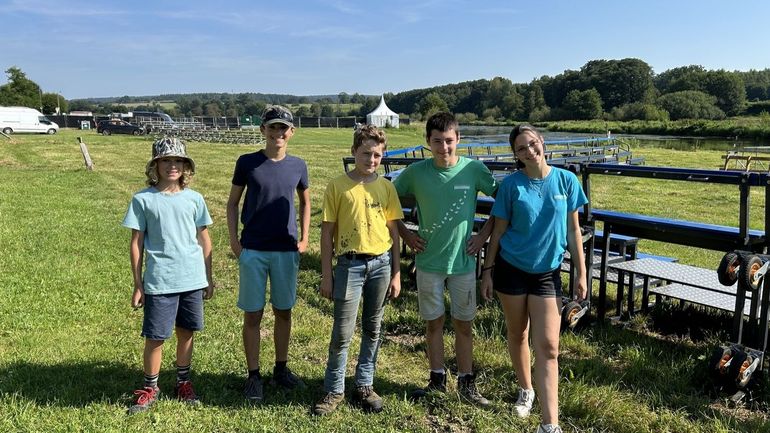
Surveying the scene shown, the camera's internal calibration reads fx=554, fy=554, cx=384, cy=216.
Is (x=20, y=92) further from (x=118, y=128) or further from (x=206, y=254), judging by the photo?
(x=206, y=254)

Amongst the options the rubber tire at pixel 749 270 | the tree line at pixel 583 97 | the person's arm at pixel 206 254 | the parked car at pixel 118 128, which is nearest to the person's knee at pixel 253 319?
the person's arm at pixel 206 254

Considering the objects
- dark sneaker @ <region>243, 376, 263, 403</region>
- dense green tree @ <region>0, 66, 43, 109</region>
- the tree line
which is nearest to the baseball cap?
dark sneaker @ <region>243, 376, 263, 403</region>

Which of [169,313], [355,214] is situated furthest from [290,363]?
[355,214]

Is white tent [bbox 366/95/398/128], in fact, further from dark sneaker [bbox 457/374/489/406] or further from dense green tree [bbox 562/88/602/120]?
dark sneaker [bbox 457/374/489/406]

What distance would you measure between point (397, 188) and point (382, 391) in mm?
1299

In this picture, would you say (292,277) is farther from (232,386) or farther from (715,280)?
(715,280)

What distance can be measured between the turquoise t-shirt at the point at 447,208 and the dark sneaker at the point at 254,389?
125 cm

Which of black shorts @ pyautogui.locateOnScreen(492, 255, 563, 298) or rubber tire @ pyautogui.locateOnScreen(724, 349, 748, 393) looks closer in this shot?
black shorts @ pyautogui.locateOnScreen(492, 255, 563, 298)

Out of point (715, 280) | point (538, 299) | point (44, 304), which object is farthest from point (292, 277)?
point (715, 280)

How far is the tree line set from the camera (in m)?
87.1

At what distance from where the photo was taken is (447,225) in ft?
10.6

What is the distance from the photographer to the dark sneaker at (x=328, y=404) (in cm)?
321

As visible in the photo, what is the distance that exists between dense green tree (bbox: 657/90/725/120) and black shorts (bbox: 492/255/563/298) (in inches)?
3805

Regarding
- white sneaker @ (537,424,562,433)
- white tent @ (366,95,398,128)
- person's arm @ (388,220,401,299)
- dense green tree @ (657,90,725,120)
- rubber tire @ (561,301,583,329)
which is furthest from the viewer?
dense green tree @ (657,90,725,120)
